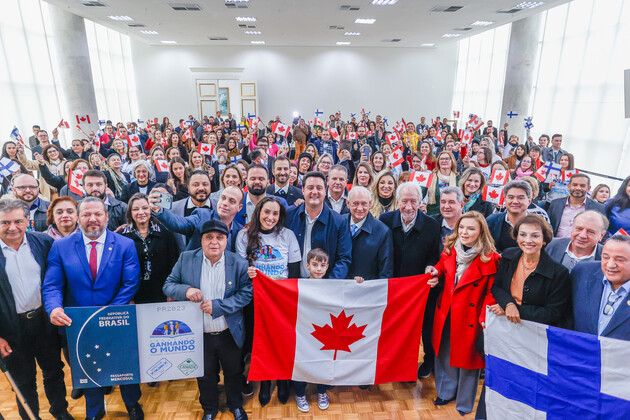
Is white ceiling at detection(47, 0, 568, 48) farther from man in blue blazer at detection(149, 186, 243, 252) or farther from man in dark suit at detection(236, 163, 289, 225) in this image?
man in blue blazer at detection(149, 186, 243, 252)

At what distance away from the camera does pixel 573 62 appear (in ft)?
33.1

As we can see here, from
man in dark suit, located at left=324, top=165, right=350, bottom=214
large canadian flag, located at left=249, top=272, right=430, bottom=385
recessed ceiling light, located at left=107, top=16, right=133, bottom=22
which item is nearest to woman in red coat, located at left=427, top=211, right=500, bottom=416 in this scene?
large canadian flag, located at left=249, top=272, right=430, bottom=385

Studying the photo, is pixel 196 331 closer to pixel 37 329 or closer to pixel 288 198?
pixel 37 329

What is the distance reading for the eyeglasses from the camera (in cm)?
204

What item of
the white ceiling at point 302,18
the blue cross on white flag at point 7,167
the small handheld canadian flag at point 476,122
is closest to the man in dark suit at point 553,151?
the small handheld canadian flag at point 476,122

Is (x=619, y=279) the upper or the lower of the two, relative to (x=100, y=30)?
lower

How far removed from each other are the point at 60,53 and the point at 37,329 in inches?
464

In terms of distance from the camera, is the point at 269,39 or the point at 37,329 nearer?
the point at 37,329

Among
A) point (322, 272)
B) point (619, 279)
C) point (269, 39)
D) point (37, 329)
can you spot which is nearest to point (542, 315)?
point (619, 279)

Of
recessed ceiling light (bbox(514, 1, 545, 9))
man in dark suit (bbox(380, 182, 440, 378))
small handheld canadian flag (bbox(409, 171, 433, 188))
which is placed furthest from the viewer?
recessed ceiling light (bbox(514, 1, 545, 9))

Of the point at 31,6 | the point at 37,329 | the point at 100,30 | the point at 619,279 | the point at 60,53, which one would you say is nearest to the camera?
the point at 619,279

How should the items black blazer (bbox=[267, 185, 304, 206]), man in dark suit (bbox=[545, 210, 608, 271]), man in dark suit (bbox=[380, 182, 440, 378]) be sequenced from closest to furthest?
1. man in dark suit (bbox=[545, 210, 608, 271])
2. man in dark suit (bbox=[380, 182, 440, 378])
3. black blazer (bbox=[267, 185, 304, 206])

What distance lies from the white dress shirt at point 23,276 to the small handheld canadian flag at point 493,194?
3.92 metres

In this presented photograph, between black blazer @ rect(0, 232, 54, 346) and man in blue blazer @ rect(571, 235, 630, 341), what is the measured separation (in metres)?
3.52
